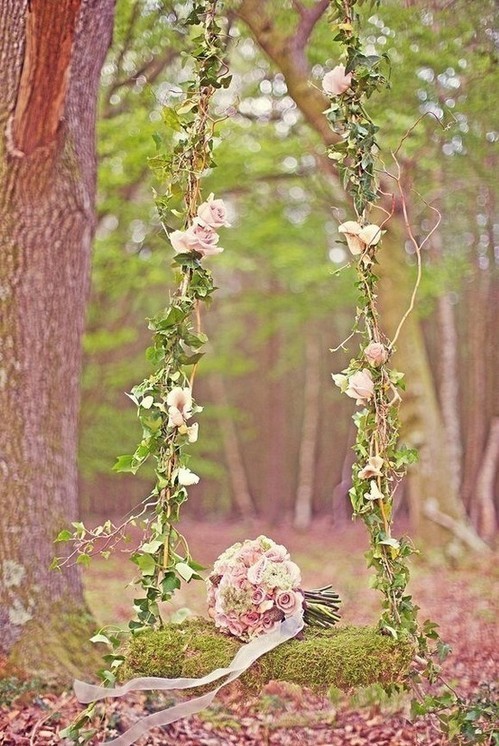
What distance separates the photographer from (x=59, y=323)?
3.13 m

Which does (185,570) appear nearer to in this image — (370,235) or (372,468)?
(372,468)

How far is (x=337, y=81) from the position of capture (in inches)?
85.2

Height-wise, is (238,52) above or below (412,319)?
above

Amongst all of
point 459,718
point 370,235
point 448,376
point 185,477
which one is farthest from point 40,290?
point 448,376

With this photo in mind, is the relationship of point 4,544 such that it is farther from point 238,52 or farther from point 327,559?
point 238,52

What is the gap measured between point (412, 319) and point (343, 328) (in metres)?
4.38

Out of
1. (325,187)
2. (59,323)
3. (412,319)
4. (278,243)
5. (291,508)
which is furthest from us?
(291,508)

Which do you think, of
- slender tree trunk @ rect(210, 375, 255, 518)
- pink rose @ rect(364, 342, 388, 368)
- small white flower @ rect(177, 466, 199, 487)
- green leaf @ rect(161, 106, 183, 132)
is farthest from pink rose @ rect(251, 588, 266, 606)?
slender tree trunk @ rect(210, 375, 255, 518)

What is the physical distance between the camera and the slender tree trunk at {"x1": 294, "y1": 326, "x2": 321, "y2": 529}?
11.0 m

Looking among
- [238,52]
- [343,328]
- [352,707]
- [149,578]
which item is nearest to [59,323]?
[149,578]

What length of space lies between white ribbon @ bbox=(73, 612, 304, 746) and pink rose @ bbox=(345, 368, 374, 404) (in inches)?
26.5

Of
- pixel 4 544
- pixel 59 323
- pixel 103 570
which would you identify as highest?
pixel 59 323

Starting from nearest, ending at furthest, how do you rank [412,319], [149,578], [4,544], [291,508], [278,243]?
[149,578], [4,544], [412,319], [278,243], [291,508]

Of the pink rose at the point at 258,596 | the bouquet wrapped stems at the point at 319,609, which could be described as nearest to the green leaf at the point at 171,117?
the pink rose at the point at 258,596
